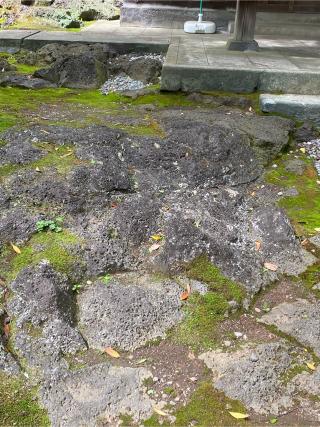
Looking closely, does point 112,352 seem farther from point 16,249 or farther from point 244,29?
point 244,29

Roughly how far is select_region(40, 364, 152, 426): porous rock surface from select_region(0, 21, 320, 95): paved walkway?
3734mm

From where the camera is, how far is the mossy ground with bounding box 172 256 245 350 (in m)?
2.49

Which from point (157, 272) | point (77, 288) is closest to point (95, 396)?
point (77, 288)

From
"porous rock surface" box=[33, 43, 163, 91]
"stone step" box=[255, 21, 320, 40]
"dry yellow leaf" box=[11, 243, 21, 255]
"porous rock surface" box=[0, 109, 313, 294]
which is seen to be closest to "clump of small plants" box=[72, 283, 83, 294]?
"porous rock surface" box=[0, 109, 313, 294]

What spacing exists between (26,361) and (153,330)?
660 mm

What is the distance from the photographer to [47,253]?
9.13 feet

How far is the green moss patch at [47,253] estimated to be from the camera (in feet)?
8.92

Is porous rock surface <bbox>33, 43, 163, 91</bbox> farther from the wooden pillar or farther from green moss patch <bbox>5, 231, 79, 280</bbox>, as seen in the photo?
green moss patch <bbox>5, 231, 79, 280</bbox>

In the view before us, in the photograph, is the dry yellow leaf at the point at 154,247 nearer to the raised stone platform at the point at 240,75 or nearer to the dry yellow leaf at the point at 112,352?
the dry yellow leaf at the point at 112,352

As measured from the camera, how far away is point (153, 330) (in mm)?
2510

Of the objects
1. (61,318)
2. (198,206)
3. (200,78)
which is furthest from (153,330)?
(200,78)

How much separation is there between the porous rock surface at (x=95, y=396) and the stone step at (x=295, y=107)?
343 cm

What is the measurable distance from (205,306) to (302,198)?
1593 millimetres

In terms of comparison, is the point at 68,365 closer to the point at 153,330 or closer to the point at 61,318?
the point at 61,318
